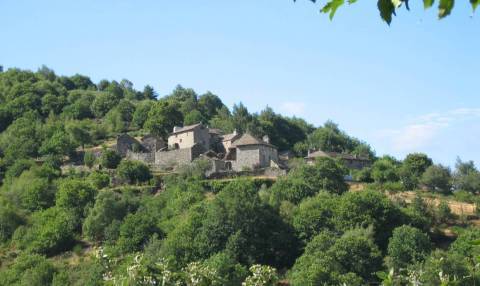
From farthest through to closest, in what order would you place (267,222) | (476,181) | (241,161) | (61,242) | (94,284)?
(476,181) < (241,161) < (61,242) < (267,222) < (94,284)

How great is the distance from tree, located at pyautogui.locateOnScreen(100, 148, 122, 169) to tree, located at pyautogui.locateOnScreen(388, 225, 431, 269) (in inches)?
1318

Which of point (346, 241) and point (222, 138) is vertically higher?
point (222, 138)

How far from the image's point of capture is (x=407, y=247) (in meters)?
55.4

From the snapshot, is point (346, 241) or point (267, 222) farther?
point (267, 222)

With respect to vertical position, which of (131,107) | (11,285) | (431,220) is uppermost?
(131,107)

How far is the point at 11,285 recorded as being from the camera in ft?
191

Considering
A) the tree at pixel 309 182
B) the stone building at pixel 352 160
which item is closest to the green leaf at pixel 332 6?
the tree at pixel 309 182

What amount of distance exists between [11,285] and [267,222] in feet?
70.9

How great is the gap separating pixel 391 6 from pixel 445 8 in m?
0.34

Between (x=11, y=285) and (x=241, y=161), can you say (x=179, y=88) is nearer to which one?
(x=241, y=161)

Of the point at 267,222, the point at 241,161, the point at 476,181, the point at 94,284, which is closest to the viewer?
the point at 94,284

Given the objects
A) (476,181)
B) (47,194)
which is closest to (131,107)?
(47,194)

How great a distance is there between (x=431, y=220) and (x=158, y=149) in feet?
109

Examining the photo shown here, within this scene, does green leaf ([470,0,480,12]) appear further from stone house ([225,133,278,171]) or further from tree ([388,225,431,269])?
stone house ([225,133,278,171])
